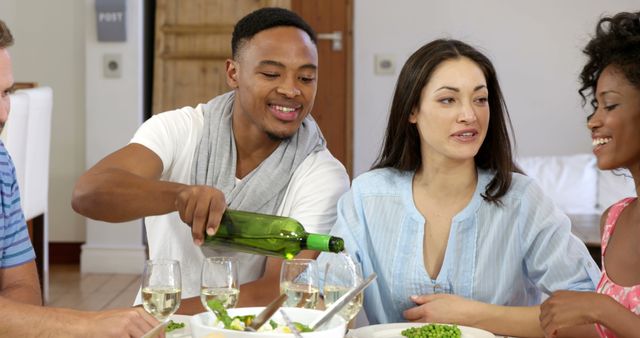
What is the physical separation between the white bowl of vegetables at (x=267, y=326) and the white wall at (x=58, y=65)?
4701mm

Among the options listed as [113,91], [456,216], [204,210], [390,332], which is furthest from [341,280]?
[113,91]

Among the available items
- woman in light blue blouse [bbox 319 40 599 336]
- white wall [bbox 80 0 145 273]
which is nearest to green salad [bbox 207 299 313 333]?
woman in light blue blouse [bbox 319 40 599 336]

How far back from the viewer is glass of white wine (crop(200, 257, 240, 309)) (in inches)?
69.6

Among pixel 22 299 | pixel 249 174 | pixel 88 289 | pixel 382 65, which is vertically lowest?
pixel 88 289

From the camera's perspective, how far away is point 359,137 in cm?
638

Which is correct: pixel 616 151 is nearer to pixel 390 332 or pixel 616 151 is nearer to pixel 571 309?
pixel 571 309

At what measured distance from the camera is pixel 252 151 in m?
2.70

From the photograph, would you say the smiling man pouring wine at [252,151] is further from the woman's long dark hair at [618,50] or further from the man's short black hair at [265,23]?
the woman's long dark hair at [618,50]

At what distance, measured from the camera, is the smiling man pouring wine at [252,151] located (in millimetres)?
2535

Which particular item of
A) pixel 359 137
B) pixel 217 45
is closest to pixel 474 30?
pixel 359 137

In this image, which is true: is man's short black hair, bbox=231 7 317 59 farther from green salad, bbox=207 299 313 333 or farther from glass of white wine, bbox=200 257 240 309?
green salad, bbox=207 299 313 333

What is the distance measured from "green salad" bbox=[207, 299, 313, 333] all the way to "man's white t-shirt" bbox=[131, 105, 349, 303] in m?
0.82

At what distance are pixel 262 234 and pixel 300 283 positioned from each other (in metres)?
0.21

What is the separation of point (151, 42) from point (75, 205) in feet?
12.9
